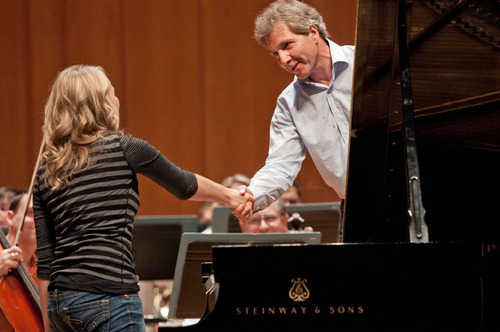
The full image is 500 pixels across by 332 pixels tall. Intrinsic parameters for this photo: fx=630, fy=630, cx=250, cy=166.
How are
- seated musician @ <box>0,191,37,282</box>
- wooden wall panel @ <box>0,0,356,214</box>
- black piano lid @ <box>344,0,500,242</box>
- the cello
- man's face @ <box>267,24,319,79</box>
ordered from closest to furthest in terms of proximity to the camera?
black piano lid @ <box>344,0,500,242</box> < the cello < man's face @ <box>267,24,319,79</box> < seated musician @ <box>0,191,37,282</box> < wooden wall panel @ <box>0,0,356,214</box>

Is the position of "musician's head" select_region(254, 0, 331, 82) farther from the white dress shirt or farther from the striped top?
the striped top

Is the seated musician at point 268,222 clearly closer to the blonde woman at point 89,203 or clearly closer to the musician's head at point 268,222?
the musician's head at point 268,222

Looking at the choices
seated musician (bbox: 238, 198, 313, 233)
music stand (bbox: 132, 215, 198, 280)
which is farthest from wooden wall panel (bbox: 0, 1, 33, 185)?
seated musician (bbox: 238, 198, 313, 233)

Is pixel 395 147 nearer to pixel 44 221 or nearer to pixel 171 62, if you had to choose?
pixel 44 221

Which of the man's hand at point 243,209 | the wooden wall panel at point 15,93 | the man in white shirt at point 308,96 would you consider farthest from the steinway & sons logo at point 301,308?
the wooden wall panel at point 15,93

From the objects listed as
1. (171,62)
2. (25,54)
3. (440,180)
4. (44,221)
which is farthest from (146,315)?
(25,54)

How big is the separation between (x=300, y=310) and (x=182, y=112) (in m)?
4.94

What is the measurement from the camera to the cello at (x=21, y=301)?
2.42 metres

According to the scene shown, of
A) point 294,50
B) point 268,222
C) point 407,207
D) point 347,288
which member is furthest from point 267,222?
point 347,288

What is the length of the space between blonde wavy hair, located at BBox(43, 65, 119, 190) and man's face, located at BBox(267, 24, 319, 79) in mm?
916

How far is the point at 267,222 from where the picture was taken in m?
3.71

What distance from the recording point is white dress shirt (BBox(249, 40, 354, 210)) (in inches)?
106

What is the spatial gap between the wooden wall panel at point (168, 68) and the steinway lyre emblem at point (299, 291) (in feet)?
15.5

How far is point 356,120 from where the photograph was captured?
67.8 inches
